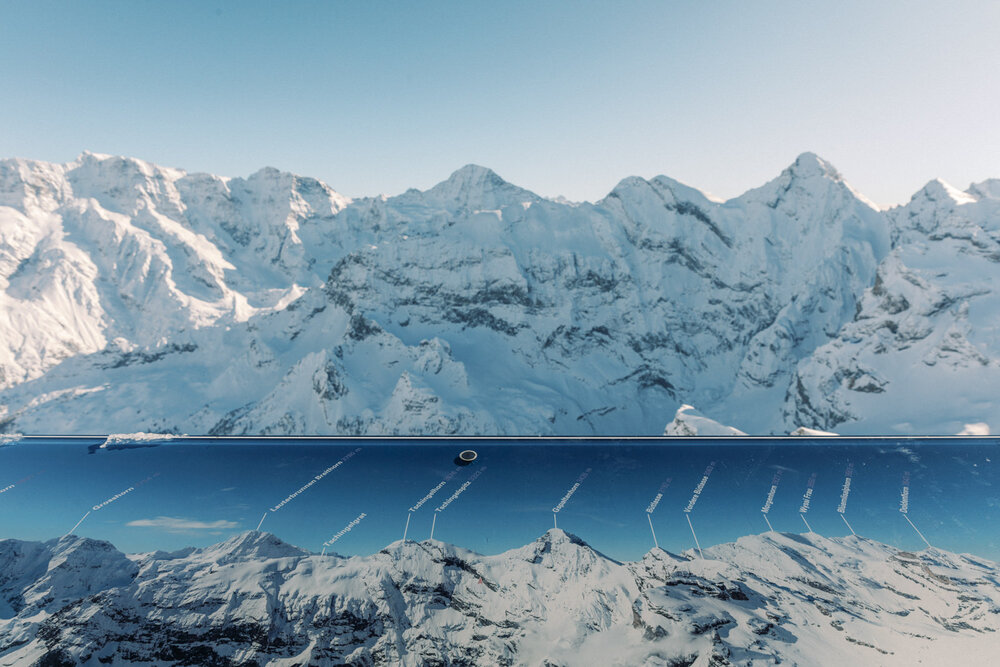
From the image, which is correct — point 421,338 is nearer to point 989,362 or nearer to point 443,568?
point 989,362

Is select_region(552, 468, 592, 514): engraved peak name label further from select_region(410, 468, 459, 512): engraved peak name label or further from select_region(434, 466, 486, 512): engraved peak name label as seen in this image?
select_region(410, 468, 459, 512): engraved peak name label

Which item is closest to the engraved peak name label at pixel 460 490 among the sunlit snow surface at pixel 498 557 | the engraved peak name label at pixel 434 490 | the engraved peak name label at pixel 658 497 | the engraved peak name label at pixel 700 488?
the sunlit snow surface at pixel 498 557

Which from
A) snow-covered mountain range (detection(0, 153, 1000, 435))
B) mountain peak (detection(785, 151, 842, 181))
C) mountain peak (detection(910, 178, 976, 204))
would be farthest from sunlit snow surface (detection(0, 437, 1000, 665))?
mountain peak (detection(785, 151, 842, 181))

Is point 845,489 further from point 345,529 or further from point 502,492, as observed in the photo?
point 345,529

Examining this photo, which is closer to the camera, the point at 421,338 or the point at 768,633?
the point at 768,633

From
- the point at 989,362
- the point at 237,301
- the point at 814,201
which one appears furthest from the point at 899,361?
→ the point at 237,301

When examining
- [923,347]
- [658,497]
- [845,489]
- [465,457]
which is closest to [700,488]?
[658,497]

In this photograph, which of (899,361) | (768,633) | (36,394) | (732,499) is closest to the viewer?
(768,633)

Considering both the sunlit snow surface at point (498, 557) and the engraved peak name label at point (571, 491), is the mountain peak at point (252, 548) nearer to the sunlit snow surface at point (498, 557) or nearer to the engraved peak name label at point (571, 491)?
the sunlit snow surface at point (498, 557)
